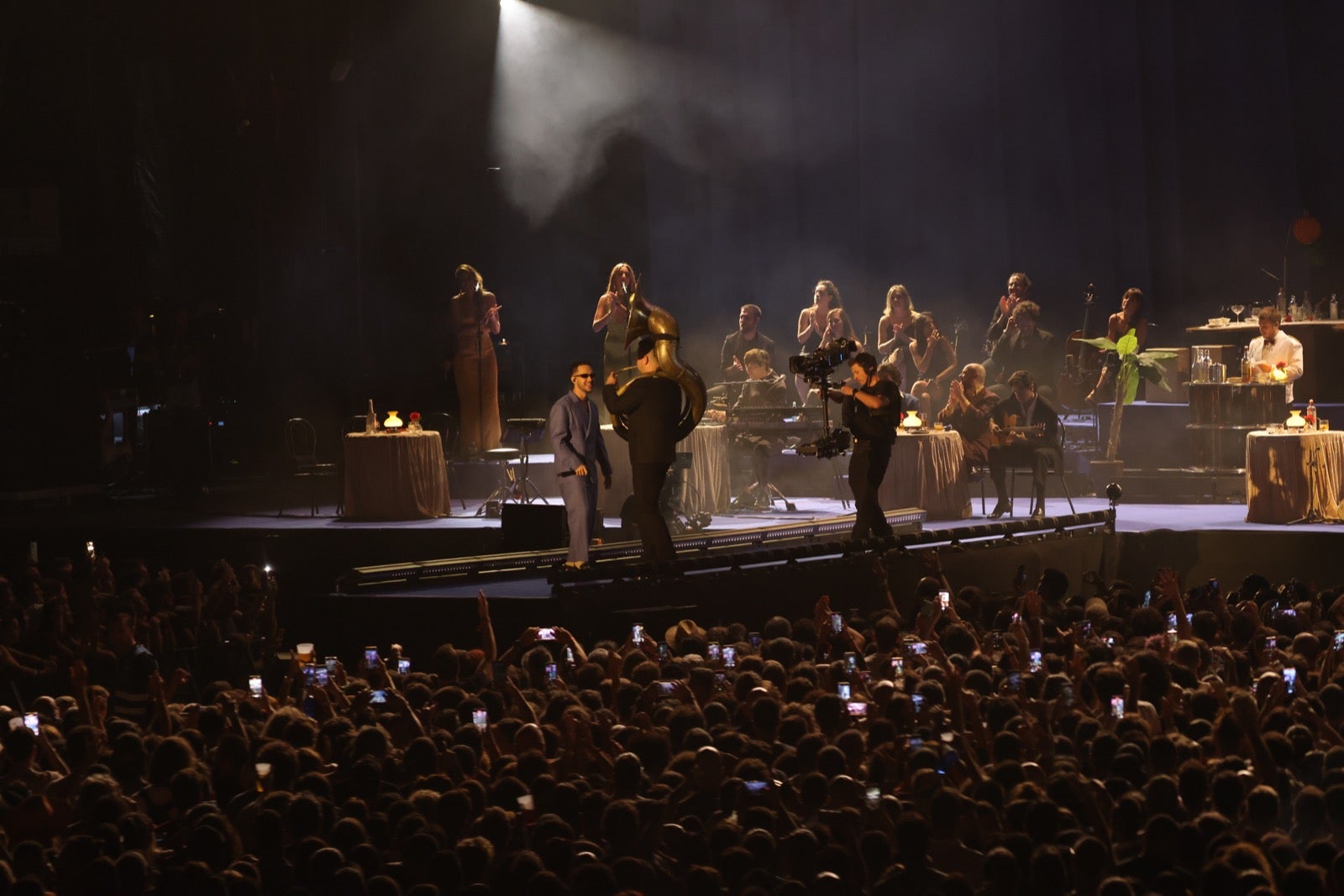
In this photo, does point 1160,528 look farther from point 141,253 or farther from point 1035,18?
point 141,253

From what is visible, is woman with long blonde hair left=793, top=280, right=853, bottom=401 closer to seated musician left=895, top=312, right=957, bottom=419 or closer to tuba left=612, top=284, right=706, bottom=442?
seated musician left=895, top=312, right=957, bottom=419

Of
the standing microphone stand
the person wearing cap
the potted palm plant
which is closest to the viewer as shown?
the person wearing cap

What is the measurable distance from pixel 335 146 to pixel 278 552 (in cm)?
601

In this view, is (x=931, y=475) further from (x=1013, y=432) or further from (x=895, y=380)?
(x=895, y=380)

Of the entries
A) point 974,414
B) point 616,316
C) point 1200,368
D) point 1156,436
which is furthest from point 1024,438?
point 616,316

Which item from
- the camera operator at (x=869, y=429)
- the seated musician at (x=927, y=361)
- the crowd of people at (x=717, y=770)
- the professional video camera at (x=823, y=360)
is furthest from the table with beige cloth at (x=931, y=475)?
the crowd of people at (x=717, y=770)

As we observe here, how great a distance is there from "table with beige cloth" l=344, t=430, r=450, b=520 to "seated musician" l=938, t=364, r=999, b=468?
3982mm

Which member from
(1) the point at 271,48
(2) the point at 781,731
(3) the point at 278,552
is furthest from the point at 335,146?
(2) the point at 781,731

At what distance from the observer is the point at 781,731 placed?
5.01 metres

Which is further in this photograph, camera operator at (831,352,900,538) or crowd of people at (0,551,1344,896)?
camera operator at (831,352,900,538)

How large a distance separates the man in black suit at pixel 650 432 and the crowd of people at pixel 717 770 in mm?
1757

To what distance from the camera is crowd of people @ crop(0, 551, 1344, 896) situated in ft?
13.0

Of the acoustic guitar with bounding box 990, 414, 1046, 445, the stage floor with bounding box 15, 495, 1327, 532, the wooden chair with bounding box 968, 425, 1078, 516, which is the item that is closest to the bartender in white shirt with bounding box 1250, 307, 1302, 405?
the stage floor with bounding box 15, 495, 1327, 532

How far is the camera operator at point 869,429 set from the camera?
31.0ft
